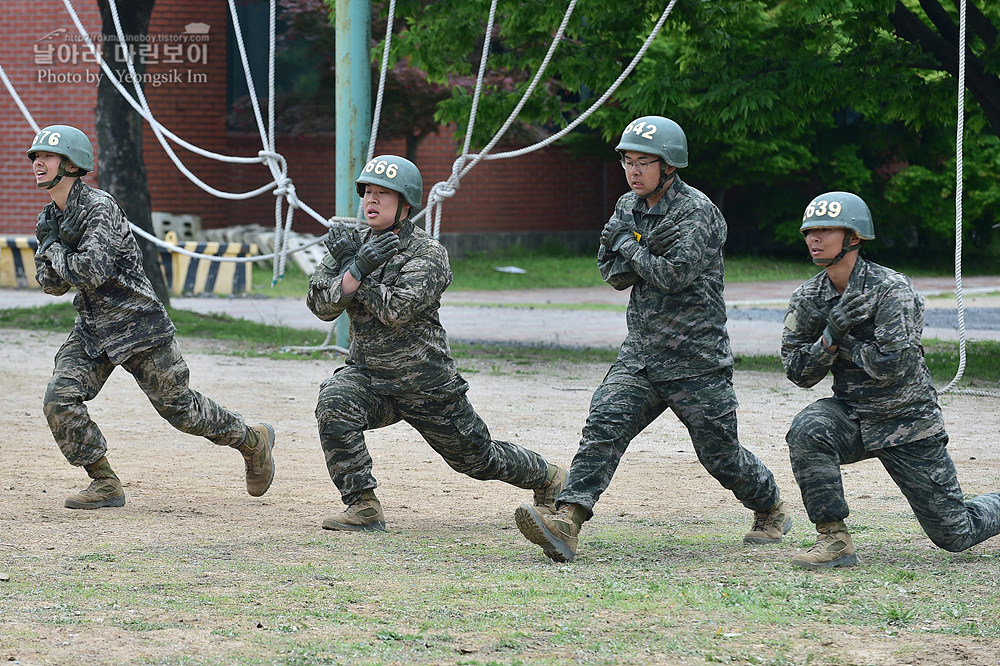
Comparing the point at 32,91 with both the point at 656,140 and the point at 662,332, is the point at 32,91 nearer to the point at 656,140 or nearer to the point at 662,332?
the point at 656,140

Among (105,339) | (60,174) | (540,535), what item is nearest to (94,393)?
(105,339)

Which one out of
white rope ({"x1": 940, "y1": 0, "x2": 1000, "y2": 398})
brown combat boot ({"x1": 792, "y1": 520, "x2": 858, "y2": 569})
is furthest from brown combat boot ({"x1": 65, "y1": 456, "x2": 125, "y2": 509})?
white rope ({"x1": 940, "y1": 0, "x2": 1000, "y2": 398})

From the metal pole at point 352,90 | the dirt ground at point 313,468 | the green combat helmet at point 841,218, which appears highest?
the metal pole at point 352,90

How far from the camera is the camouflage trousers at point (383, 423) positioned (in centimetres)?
627

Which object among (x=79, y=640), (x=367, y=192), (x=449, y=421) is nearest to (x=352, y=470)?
(x=449, y=421)

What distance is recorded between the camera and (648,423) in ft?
19.5

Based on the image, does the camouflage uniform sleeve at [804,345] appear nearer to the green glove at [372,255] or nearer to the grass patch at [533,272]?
the green glove at [372,255]

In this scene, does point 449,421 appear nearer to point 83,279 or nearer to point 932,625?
point 83,279

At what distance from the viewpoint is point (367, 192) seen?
6.30 m

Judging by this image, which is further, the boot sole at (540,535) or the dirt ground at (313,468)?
the dirt ground at (313,468)

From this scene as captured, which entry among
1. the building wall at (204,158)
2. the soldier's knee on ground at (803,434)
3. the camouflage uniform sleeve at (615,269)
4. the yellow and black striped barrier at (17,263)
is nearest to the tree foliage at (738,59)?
the camouflage uniform sleeve at (615,269)

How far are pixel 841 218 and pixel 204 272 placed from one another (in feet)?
51.1

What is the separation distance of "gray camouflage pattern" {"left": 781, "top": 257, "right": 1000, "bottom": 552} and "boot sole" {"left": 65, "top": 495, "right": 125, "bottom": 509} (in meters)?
3.48

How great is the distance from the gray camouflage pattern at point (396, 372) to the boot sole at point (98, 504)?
1337 millimetres
